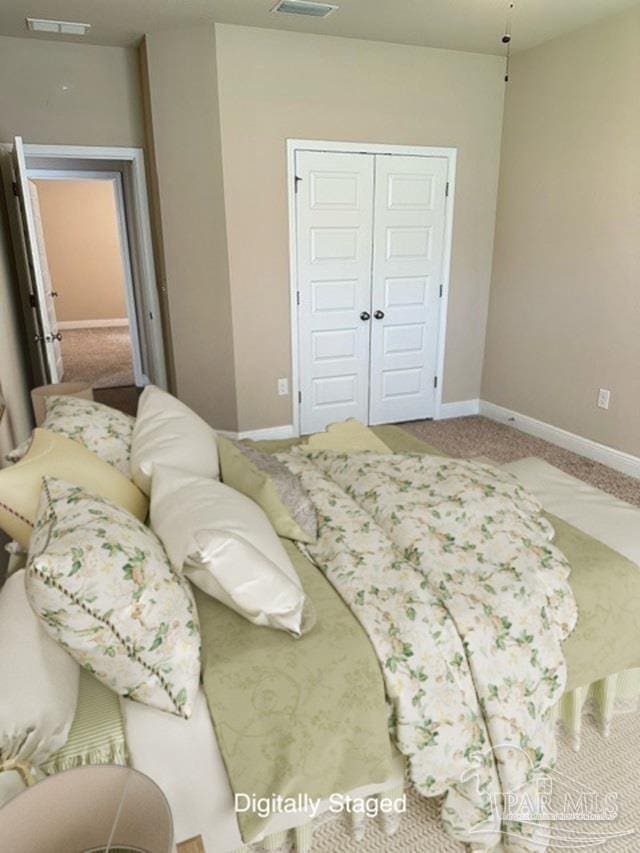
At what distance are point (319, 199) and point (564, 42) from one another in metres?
1.90

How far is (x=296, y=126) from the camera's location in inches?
155

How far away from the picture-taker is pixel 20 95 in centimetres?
394

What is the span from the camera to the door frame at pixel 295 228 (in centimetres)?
402

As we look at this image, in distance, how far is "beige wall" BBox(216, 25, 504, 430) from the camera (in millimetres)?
3777

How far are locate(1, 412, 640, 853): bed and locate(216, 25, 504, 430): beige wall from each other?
2.79 metres

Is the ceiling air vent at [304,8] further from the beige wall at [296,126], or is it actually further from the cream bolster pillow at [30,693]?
the cream bolster pillow at [30,693]

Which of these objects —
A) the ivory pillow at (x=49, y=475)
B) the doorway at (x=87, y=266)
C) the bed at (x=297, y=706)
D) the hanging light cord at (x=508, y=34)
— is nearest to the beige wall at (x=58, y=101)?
the doorway at (x=87, y=266)

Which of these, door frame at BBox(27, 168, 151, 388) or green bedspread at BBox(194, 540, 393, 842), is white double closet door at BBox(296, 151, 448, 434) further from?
green bedspread at BBox(194, 540, 393, 842)

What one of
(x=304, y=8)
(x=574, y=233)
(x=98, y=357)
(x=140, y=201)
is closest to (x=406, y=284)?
(x=574, y=233)

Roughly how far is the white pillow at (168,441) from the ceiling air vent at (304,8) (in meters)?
2.54

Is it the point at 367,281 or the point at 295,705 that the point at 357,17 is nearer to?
the point at 367,281

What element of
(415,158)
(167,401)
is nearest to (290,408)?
(415,158)

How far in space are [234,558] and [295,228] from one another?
3293mm

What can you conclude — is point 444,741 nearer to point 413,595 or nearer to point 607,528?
point 413,595
